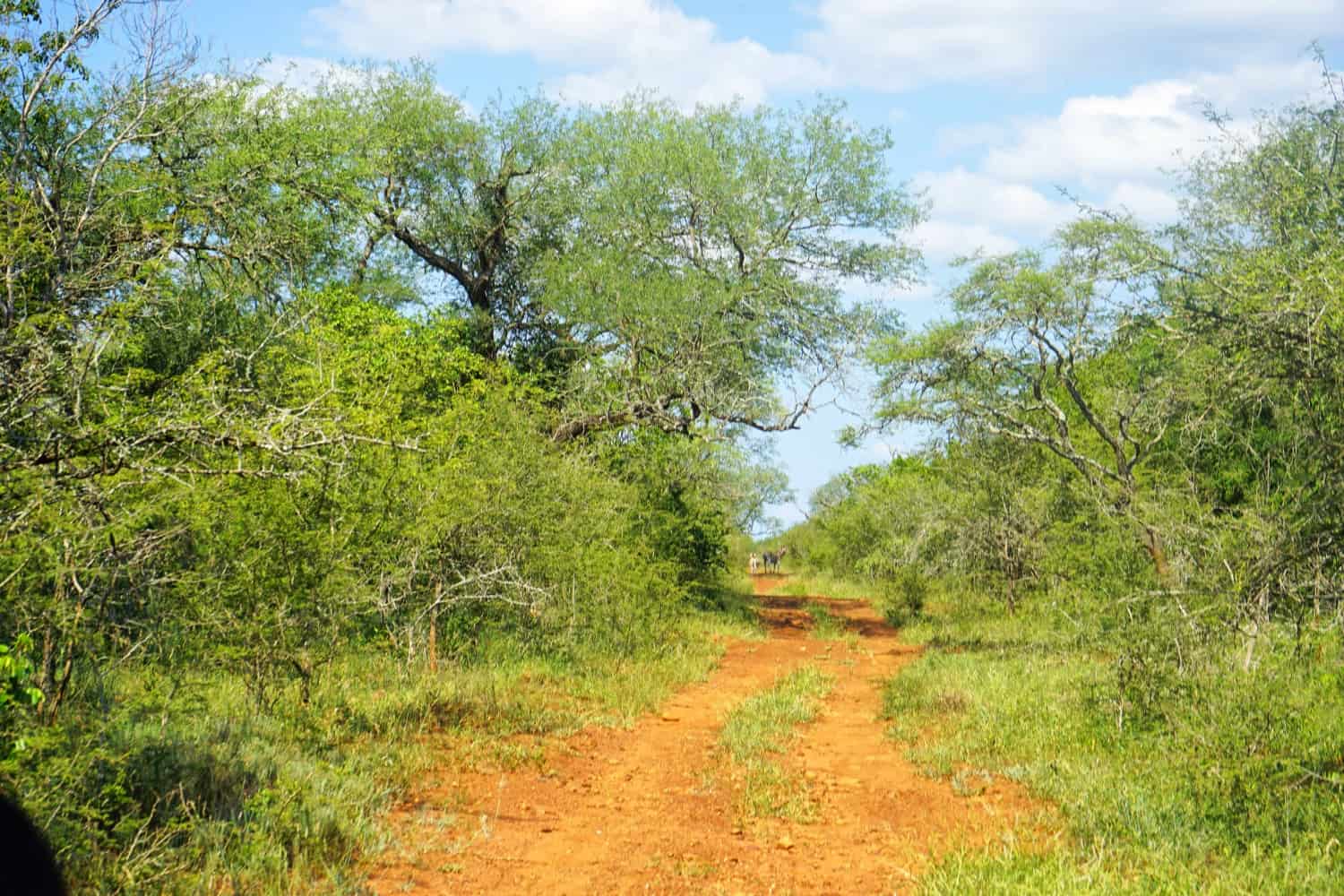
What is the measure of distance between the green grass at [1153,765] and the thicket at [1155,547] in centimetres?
3

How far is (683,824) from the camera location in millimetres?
7648

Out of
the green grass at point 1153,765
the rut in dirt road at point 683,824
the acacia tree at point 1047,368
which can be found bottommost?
the rut in dirt road at point 683,824

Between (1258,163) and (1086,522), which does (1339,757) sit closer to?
(1086,522)

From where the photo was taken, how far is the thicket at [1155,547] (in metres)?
6.78

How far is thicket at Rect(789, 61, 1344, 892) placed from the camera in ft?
22.2

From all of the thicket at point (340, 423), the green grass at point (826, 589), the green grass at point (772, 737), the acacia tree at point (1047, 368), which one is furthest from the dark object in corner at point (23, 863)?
the green grass at point (826, 589)

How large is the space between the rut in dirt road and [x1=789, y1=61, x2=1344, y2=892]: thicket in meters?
0.61

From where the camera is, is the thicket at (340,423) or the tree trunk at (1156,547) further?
the tree trunk at (1156,547)

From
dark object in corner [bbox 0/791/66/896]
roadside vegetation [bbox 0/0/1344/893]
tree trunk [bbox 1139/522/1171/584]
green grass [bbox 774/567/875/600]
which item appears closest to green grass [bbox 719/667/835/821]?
roadside vegetation [bbox 0/0/1344/893]

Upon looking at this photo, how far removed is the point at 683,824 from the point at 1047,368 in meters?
11.5

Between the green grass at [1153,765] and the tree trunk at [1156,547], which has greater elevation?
the tree trunk at [1156,547]

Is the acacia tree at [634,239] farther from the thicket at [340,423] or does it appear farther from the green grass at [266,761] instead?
the green grass at [266,761]

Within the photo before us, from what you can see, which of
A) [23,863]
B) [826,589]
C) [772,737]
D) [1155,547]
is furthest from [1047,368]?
[826,589]

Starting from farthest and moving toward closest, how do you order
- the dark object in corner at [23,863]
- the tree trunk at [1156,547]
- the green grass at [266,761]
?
the tree trunk at [1156,547], the green grass at [266,761], the dark object in corner at [23,863]
